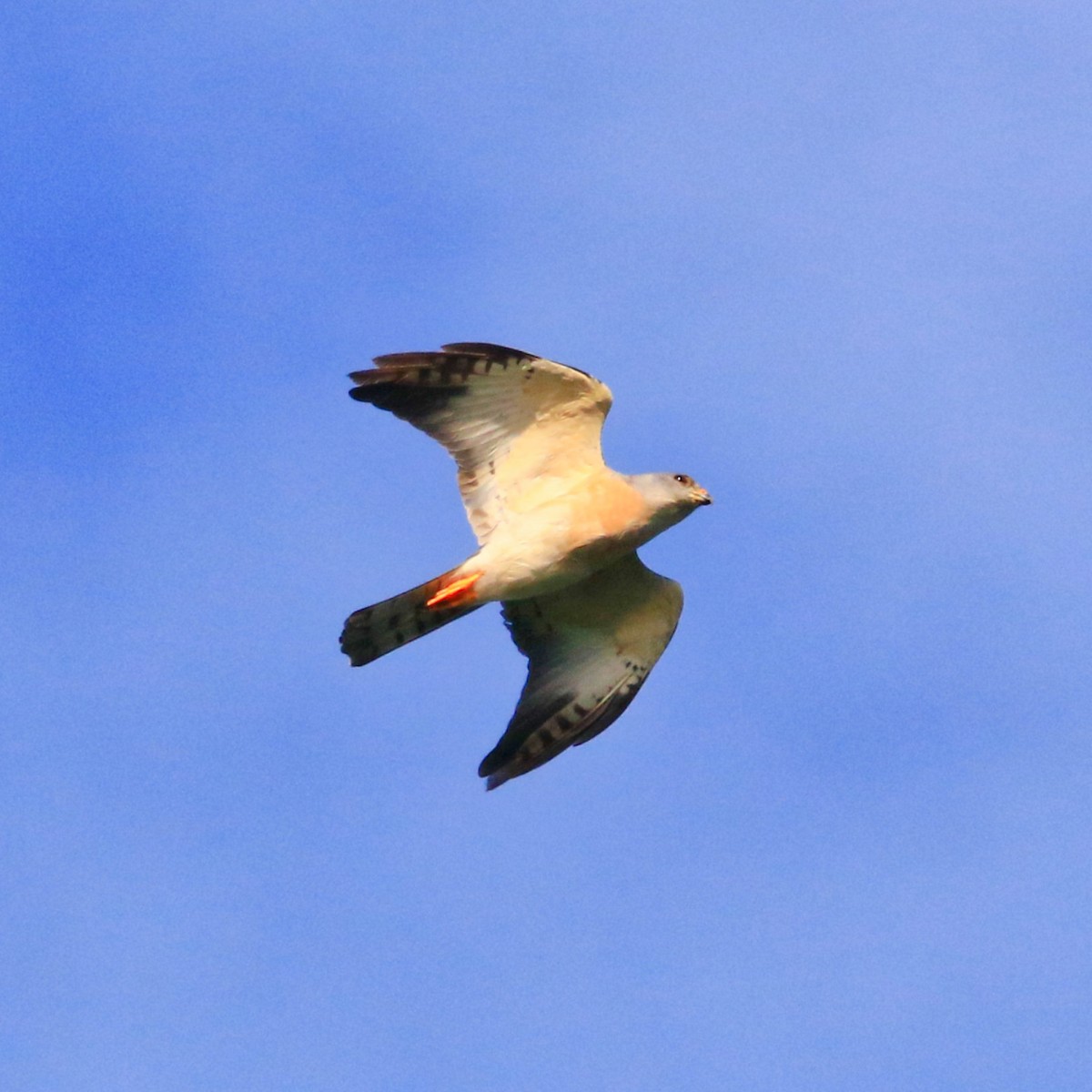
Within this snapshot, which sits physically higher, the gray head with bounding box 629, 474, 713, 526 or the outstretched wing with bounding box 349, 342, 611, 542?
the outstretched wing with bounding box 349, 342, 611, 542

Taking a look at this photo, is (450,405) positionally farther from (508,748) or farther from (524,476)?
(508,748)

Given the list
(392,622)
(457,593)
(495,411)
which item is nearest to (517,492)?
(495,411)

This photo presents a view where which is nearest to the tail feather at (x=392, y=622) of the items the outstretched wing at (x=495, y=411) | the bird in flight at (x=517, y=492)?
the bird in flight at (x=517, y=492)

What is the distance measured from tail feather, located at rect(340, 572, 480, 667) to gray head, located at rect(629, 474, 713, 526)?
4.76 ft

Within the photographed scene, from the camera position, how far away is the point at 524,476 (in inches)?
580

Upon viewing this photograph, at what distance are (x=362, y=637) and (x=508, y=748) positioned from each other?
144cm

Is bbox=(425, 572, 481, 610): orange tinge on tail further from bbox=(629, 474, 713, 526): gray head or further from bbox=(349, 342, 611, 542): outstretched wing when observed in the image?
bbox=(629, 474, 713, 526): gray head

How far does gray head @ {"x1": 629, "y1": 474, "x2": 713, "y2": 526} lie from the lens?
1448 centimetres

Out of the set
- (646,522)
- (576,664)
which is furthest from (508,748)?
(646,522)

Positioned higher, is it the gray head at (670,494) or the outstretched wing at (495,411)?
the outstretched wing at (495,411)

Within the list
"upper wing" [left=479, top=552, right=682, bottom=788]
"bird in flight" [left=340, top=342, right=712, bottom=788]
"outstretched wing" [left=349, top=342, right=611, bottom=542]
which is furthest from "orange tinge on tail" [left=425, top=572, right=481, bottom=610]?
"upper wing" [left=479, top=552, right=682, bottom=788]

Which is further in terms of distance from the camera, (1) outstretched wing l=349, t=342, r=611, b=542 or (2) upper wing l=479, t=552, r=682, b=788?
(2) upper wing l=479, t=552, r=682, b=788

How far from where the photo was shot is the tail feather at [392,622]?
47.1ft

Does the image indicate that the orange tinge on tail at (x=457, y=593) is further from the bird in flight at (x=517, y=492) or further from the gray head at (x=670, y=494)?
the gray head at (x=670, y=494)
